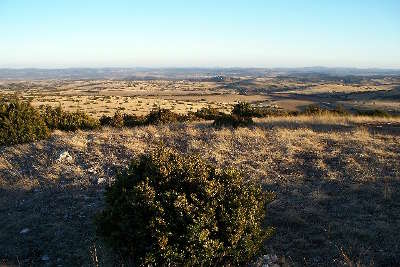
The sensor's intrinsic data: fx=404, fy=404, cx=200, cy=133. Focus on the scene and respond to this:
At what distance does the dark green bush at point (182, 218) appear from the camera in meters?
5.43

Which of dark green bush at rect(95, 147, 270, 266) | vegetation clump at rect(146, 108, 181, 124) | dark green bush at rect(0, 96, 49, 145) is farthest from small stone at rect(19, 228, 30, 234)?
vegetation clump at rect(146, 108, 181, 124)

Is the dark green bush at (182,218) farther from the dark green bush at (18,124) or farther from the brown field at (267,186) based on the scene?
the dark green bush at (18,124)

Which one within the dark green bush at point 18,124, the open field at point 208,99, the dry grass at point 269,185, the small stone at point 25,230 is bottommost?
the open field at point 208,99

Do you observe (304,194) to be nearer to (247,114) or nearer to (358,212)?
(358,212)

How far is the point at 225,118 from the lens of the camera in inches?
703

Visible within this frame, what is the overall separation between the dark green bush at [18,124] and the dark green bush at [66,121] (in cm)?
209

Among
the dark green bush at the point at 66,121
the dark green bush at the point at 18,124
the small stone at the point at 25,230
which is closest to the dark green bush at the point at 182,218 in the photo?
the small stone at the point at 25,230

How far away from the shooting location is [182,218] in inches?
218

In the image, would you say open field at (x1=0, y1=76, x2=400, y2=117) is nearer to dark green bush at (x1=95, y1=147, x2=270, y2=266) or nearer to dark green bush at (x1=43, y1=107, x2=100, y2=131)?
dark green bush at (x1=43, y1=107, x2=100, y2=131)

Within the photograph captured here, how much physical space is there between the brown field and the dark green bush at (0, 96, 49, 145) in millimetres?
655

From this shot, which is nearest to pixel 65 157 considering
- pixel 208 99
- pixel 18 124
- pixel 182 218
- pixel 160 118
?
pixel 18 124

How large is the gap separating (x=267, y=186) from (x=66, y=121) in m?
11.9

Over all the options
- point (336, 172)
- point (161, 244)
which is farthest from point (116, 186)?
point (336, 172)

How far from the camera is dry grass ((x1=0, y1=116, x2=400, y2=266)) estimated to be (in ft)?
22.1
